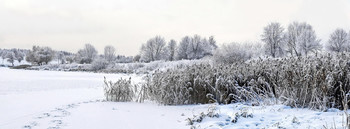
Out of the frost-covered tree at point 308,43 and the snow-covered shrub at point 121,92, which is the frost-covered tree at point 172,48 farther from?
the snow-covered shrub at point 121,92

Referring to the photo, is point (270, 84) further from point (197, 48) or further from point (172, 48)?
point (172, 48)

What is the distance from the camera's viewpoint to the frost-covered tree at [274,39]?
40469mm

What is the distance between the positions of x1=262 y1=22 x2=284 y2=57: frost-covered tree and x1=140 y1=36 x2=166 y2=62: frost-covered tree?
2486cm

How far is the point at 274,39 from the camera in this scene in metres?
40.6

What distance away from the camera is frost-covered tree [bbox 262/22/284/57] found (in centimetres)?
4047

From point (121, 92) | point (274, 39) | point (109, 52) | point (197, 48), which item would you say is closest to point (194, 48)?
point (197, 48)

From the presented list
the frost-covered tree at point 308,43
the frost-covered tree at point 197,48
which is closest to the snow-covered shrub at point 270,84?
the frost-covered tree at point 308,43

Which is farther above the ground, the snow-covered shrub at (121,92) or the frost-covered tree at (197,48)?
the frost-covered tree at (197,48)

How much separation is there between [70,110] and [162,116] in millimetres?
1985

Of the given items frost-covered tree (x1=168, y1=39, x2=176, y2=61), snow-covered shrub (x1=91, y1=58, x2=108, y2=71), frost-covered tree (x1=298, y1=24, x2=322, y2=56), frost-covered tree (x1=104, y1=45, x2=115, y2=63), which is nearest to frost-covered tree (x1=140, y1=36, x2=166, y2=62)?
frost-covered tree (x1=168, y1=39, x2=176, y2=61)

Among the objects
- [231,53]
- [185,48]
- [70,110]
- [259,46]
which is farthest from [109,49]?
[70,110]

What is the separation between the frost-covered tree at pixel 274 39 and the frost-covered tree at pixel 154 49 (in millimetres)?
24857

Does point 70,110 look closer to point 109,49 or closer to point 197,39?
point 197,39

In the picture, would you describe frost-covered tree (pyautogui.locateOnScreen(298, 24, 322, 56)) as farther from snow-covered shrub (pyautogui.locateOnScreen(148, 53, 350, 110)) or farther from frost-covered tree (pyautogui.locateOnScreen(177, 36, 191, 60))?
snow-covered shrub (pyautogui.locateOnScreen(148, 53, 350, 110))
